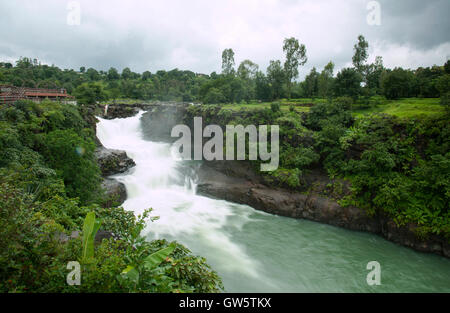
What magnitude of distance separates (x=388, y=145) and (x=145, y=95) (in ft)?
160

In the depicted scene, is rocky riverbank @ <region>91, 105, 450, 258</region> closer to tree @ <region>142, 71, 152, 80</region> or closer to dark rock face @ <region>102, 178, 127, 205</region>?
dark rock face @ <region>102, 178, 127, 205</region>

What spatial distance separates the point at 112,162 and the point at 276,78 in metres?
24.9

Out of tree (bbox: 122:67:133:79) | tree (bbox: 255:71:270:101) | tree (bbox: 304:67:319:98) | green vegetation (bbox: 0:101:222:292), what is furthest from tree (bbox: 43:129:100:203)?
tree (bbox: 122:67:133:79)

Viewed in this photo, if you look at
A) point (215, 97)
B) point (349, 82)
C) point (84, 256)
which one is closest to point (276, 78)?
point (215, 97)

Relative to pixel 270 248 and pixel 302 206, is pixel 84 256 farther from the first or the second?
pixel 302 206

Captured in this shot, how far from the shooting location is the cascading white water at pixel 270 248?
31.7ft

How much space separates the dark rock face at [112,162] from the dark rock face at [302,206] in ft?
19.8

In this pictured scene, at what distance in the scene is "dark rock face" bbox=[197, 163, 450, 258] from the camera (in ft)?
38.8

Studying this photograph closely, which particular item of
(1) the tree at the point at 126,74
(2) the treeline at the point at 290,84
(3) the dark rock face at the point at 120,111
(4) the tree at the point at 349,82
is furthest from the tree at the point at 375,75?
(1) the tree at the point at 126,74

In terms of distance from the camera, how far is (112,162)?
17.4m

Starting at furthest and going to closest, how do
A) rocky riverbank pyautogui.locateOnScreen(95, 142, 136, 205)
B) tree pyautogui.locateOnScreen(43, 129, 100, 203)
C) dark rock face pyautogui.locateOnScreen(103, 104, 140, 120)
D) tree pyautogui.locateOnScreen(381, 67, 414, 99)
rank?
dark rock face pyautogui.locateOnScreen(103, 104, 140, 120), tree pyautogui.locateOnScreen(381, 67, 414, 99), rocky riverbank pyautogui.locateOnScreen(95, 142, 136, 205), tree pyautogui.locateOnScreen(43, 129, 100, 203)

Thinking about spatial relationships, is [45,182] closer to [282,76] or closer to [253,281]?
[253,281]

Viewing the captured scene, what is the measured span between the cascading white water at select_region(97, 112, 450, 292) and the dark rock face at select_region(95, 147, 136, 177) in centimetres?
72
